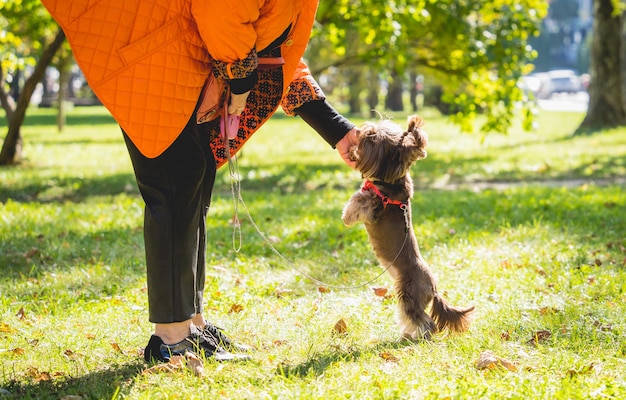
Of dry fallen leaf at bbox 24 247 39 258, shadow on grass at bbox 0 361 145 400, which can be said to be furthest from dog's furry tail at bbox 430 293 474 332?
dry fallen leaf at bbox 24 247 39 258

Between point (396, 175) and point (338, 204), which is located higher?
point (396, 175)

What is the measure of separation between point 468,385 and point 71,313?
260 centimetres

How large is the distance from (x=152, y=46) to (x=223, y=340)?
154 cm

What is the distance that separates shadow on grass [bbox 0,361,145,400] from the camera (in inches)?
126

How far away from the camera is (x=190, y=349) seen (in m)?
3.54

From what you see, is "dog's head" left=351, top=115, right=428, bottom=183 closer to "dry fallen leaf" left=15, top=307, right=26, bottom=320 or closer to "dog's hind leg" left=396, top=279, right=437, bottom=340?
"dog's hind leg" left=396, top=279, right=437, bottom=340

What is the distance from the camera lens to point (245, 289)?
5.11 meters

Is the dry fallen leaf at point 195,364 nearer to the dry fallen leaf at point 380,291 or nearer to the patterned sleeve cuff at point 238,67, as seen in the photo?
the patterned sleeve cuff at point 238,67

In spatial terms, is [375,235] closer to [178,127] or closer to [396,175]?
[396,175]

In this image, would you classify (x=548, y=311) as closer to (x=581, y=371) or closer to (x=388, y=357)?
(x=581, y=371)

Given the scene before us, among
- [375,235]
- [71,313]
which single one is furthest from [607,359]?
[71,313]

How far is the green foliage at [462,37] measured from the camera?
37.2 feet

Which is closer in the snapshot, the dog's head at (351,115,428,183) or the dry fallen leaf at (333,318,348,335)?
the dog's head at (351,115,428,183)

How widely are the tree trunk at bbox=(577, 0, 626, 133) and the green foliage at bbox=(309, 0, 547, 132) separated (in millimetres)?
7414
